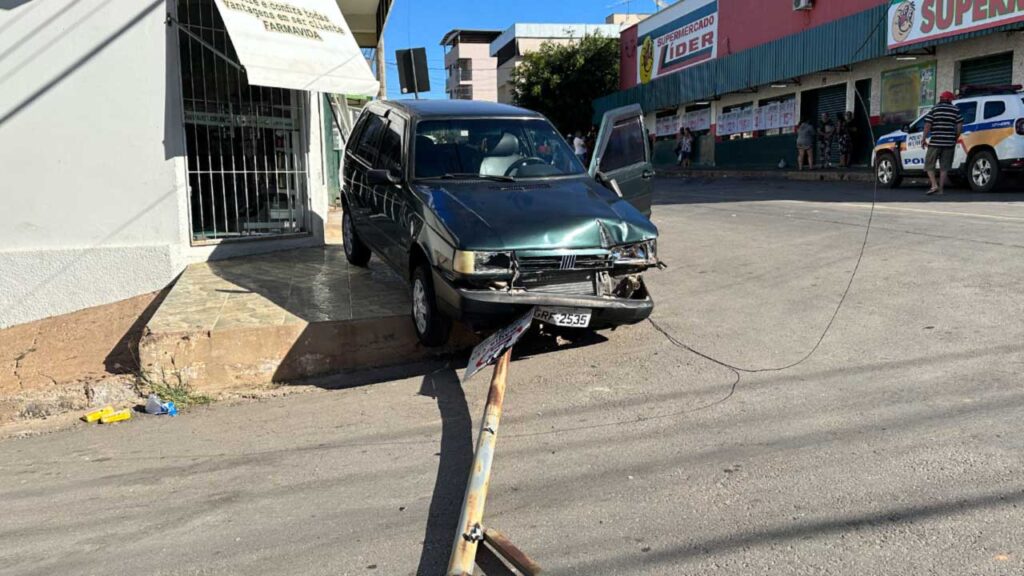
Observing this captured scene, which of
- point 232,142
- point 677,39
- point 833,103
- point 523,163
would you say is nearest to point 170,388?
point 523,163

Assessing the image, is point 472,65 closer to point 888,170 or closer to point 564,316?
point 888,170

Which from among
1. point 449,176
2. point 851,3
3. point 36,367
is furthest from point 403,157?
point 851,3

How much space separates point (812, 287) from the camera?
288 inches

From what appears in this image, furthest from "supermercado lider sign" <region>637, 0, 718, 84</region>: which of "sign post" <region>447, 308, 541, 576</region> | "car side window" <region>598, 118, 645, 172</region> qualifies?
"sign post" <region>447, 308, 541, 576</region>

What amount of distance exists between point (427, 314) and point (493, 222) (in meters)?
0.96

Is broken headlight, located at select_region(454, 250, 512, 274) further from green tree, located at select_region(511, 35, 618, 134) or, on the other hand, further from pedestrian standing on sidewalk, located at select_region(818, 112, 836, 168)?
green tree, located at select_region(511, 35, 618, 134)

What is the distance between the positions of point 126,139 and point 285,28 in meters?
2.23

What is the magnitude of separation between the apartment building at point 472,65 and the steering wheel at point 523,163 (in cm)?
8045

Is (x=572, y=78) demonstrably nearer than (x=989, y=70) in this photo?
No

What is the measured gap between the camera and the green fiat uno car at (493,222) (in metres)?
5.23

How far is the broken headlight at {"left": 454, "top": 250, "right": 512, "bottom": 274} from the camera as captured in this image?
203 inches

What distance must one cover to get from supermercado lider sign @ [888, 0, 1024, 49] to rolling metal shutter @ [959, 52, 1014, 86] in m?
1.25

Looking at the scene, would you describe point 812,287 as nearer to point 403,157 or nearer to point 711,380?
point 711,380

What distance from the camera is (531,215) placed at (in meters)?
5.55
